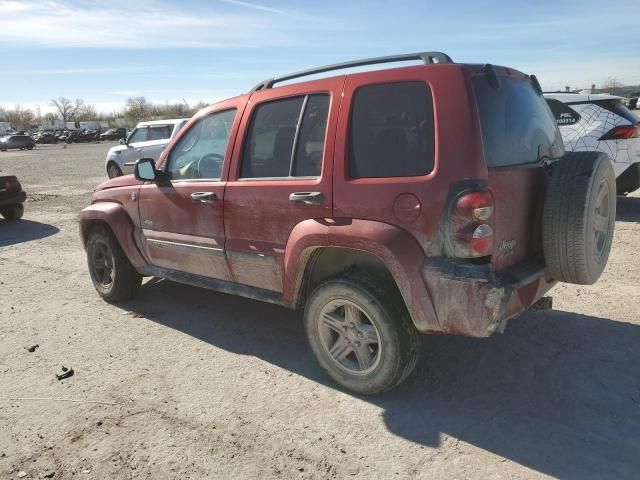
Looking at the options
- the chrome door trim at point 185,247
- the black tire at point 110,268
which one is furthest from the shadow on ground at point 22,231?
the chrome door trim at point 185,247

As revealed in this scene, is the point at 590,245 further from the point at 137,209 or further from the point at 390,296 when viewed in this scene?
the point at 137,209

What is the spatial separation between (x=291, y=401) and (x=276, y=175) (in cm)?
147

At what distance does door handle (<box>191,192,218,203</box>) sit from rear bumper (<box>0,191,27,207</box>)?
791cm

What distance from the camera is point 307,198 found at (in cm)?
316

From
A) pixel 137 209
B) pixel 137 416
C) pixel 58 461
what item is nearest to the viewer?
pixel 58 461

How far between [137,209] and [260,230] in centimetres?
164

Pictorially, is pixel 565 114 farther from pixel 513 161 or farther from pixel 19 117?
pixel 19 117

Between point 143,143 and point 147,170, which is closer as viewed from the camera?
point 147,170

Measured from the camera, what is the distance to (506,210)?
9.23 feet

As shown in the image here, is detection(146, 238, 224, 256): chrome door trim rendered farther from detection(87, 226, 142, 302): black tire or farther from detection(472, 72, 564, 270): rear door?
detection(472, 72, 564, 270): rear door

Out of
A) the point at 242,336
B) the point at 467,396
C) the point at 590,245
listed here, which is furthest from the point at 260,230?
the point at 590,245

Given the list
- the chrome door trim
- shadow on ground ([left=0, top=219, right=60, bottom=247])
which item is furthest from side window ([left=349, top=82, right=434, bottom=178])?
shadow on ground ([left=0, top=219, right=60, bottom=247])

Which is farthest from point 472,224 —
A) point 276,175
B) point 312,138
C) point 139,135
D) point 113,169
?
point 113,169

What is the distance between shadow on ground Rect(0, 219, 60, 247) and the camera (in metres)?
8.63
